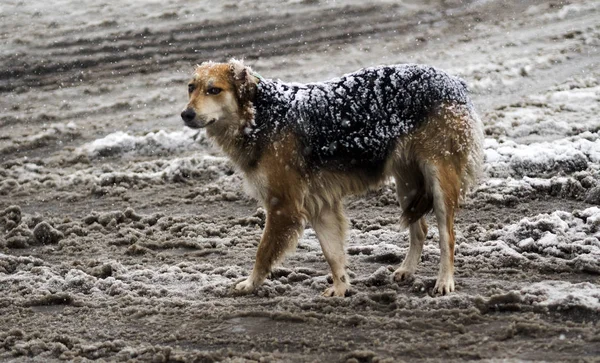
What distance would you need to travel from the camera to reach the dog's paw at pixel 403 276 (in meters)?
6.48

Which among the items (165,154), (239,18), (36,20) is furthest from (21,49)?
(165,154)

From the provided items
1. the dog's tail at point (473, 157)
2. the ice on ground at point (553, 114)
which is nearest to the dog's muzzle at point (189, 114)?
the dog's tail at point (473, 157)

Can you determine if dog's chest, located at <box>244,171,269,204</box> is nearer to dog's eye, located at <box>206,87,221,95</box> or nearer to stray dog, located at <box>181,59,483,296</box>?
stray dog, located at <box>181,59,483,296</box>

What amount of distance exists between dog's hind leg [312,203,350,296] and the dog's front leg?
0.20 m

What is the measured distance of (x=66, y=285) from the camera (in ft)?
22.0

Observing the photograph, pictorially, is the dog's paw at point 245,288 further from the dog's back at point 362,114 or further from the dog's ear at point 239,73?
the dog's ear at point 239,73

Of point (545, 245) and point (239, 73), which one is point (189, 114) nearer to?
point (239, 73)

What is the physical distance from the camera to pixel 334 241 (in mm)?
6414

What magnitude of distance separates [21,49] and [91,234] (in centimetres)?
753

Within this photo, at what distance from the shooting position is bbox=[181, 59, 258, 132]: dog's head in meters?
6.19

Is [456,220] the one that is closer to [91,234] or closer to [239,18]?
[91,234]

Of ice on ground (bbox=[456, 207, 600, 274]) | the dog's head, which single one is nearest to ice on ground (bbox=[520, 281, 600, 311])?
ice on ground (bbox=[456, 207, 600, 274])

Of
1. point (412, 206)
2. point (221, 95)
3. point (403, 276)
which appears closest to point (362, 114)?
point (412, 206)

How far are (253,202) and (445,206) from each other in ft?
10.3
